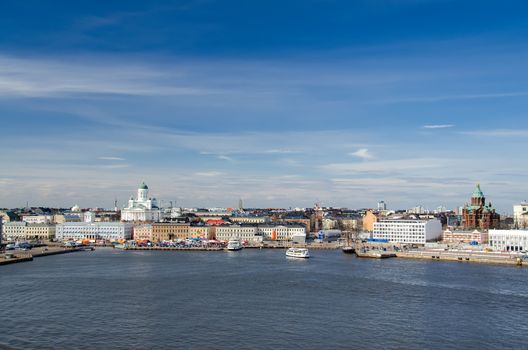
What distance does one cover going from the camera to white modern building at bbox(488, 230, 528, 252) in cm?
3278

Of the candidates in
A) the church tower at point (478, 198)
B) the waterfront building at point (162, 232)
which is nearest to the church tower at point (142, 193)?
the waterfront building at point (162, 232)

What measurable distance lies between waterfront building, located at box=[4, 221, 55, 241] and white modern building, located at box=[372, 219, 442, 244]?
85.9ft

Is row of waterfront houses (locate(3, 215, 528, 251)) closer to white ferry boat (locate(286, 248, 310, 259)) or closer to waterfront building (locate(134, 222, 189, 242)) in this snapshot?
waterfront building (locate(134, 222, 189, 242))

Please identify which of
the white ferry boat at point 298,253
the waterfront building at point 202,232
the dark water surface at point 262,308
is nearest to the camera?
the dark water surface at point 262,308

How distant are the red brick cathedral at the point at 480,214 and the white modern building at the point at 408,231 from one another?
2605 millimetres

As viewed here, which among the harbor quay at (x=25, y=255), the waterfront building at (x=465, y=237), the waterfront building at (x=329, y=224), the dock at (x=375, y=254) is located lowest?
the dock at (x=375, y=254)

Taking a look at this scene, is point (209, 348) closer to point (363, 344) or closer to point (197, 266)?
point (363, 344)

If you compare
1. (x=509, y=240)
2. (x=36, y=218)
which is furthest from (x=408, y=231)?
(x=36, y=218)

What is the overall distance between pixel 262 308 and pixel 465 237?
28.2m

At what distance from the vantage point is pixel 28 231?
50500 mm

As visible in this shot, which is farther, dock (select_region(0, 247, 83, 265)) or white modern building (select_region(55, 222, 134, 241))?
white modern building (select_region(55, 222, 134, 241))

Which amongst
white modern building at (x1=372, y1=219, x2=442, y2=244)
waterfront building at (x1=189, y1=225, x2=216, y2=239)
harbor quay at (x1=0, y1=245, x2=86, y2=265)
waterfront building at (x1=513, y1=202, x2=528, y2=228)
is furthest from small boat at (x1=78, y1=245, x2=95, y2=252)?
waterfront building at (x1=513, y1=202, x2=528, y2=228)

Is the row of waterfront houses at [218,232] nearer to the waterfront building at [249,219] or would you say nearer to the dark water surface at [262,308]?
the waterfront building at [249,219]

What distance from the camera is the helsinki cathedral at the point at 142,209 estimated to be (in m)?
61.8
